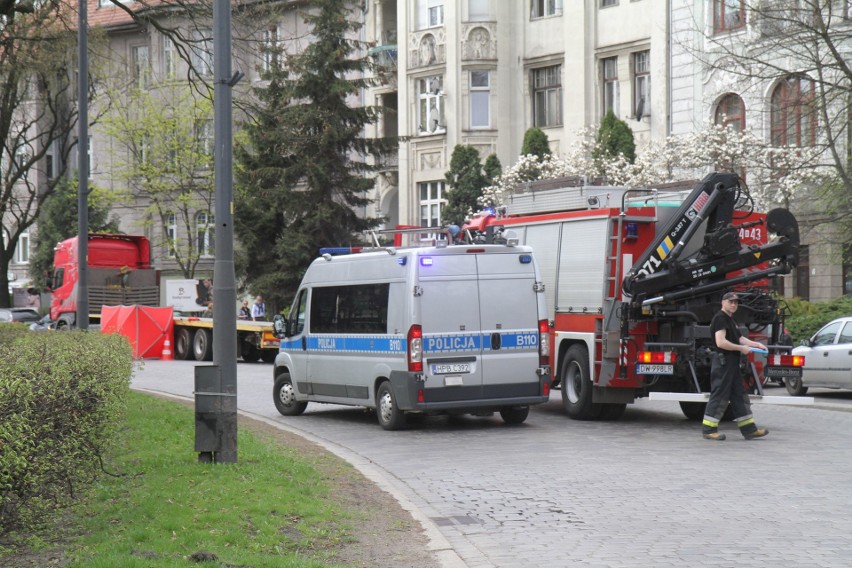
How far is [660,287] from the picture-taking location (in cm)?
1714

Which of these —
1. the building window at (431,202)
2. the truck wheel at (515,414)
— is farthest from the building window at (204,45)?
the building window at (431,202)

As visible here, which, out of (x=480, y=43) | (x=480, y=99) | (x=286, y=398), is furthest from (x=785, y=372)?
(x=480, y=43)

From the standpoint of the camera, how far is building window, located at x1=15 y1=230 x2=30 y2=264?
75.6 metres

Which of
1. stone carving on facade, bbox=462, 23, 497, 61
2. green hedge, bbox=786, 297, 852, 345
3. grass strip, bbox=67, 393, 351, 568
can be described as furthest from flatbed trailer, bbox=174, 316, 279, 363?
grass strip, bbox=67, 393, 351, 568

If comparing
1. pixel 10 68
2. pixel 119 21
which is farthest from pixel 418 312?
pixel 119 21

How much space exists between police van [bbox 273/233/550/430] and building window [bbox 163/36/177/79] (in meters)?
39.8

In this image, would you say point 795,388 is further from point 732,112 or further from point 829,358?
point 732,112

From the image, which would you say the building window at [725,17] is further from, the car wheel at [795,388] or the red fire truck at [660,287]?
the red fire truck at [660,287]

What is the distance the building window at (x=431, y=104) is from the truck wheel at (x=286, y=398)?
27.5 m

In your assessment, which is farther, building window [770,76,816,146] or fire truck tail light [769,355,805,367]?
building window [770,76,816,146]

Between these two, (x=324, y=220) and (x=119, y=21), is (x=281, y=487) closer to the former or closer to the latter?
(x=324, y=220)

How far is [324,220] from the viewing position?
138 ft

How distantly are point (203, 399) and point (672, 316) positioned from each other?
752 centimetres

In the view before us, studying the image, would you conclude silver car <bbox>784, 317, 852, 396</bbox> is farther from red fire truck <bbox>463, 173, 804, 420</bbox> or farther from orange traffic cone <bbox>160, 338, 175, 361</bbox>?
orange traffic cone <bbox>160, 338, 175, 361</bbox>
